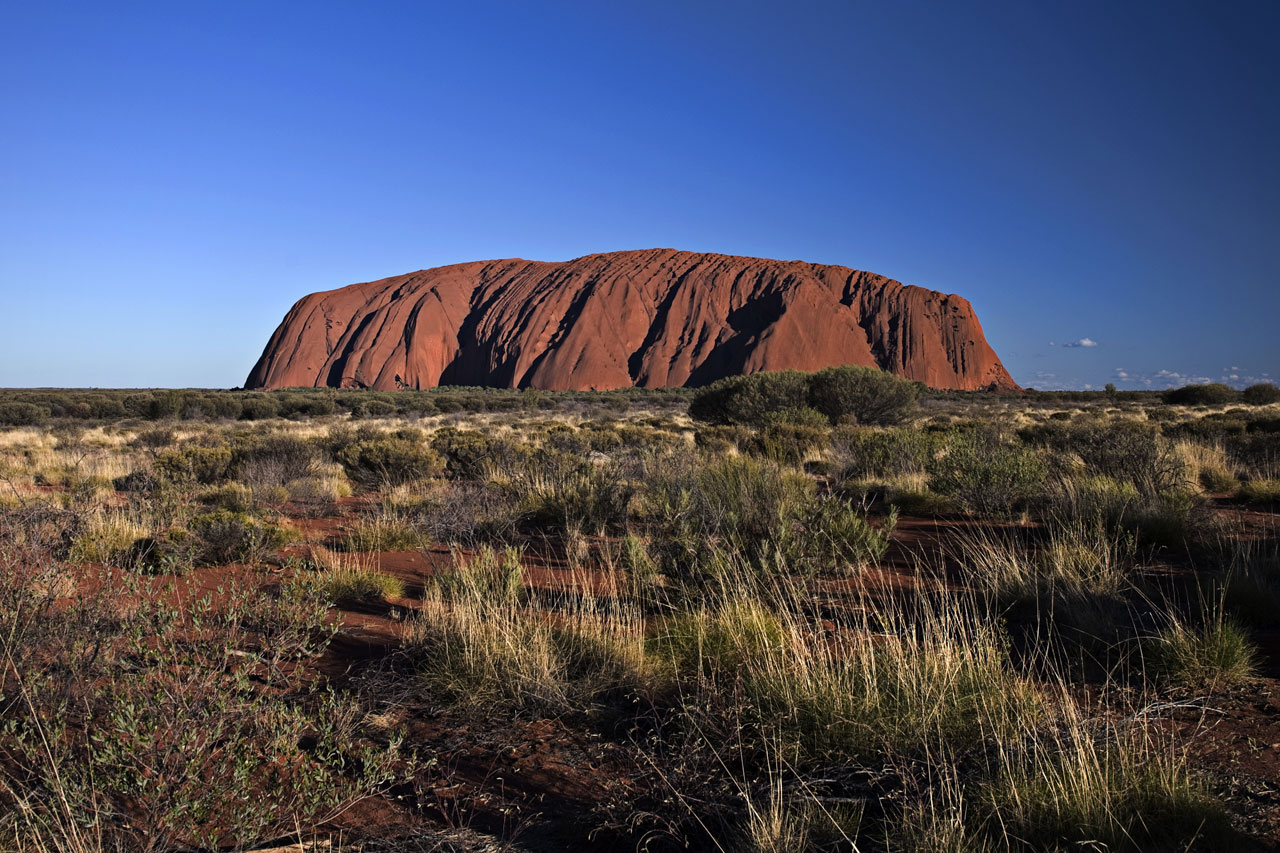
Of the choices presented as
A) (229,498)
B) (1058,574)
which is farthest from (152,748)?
(229,498)

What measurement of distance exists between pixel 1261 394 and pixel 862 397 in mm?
30999

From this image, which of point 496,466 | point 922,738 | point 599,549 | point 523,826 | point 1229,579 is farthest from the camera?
point 496,466

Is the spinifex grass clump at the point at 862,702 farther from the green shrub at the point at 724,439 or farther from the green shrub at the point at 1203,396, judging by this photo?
the green shrub at the point at 1203,396

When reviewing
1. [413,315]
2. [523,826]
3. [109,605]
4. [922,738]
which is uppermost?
[413,315]

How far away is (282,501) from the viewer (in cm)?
916

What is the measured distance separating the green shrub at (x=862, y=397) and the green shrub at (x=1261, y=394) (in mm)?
27407

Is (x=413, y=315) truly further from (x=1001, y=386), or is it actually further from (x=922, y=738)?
(x=922, y=738)

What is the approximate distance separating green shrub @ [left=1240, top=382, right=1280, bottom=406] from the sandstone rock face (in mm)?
37394

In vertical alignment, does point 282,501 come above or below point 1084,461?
below

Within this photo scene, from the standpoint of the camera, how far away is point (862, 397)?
1952cm

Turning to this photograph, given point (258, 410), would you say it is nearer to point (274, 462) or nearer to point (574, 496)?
point (274, 462)

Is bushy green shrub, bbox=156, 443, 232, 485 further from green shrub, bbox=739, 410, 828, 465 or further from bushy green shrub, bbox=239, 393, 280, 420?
bushy green shrub, bbox=239, 393, 280, 420

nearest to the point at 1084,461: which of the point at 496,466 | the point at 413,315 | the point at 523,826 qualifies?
the point at 496,466

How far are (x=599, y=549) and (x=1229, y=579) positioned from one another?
4390 millimetres
